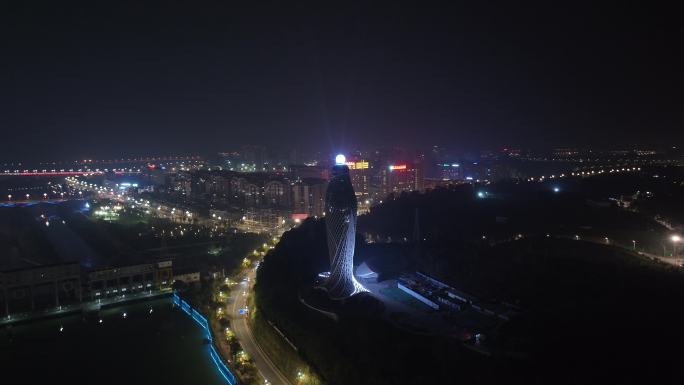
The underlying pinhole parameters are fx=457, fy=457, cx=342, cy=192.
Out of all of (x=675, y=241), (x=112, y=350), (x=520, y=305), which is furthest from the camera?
(x=675, y=241)

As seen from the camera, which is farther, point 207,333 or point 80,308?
point 80,308

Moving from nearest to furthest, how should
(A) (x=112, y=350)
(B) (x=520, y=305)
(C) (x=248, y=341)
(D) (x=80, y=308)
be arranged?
(B) (x=520, y=305) → (C) (x=248, y=341) → (A) (x=112, y=350) → (D) (x=80, y=308)

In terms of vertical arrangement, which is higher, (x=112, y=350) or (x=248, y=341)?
(x=248, y=341)

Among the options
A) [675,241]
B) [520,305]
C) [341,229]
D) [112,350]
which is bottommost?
[112,350]

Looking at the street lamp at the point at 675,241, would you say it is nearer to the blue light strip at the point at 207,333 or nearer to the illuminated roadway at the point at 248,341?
the illuminated roadway at the point at 248,341

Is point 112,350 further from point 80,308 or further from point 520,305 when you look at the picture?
point 520,305

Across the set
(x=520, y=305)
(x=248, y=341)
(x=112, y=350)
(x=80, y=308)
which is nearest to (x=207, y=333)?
(x=248, y=341)
